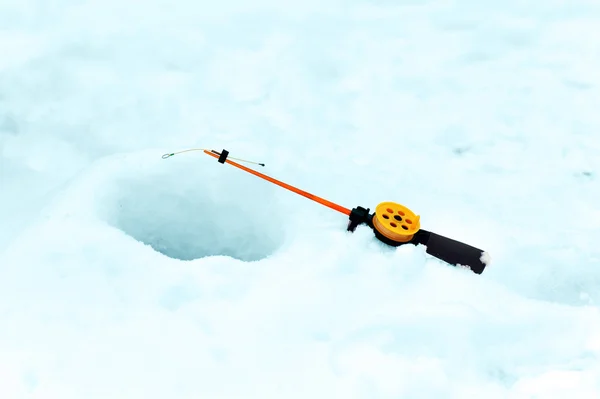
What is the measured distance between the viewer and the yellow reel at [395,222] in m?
1.85

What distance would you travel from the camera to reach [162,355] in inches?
56.9

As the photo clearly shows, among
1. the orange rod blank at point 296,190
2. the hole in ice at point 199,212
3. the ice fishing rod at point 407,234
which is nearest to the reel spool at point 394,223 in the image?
the ice fishing rod at point 407,234

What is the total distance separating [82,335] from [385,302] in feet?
3.21

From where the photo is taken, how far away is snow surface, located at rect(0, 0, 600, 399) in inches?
58.2

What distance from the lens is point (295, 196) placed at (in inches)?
82.7

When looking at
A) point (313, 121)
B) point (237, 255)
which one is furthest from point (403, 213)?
point (313, 121)

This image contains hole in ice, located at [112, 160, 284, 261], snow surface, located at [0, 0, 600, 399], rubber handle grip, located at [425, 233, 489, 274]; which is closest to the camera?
snow surface, located at [0, 0, 600, 399]

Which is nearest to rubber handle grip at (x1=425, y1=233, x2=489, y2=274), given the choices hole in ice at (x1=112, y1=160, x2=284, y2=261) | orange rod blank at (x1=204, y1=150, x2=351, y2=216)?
orange rod blank at (x1=204, y1=150, x2=351, y2=216)

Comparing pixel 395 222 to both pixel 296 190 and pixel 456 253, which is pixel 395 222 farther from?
pixel 296 190

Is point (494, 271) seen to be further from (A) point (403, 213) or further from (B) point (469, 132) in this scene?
(B) point (469, 132)

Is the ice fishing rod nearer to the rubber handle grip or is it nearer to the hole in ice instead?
the rubber handle grip

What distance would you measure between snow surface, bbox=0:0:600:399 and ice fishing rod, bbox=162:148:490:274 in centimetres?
5

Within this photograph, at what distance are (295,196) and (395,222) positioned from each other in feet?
1.50

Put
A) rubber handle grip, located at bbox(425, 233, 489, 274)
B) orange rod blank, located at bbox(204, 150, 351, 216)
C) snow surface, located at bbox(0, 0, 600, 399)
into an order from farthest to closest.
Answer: orange rod blank, located at bbox(204, 150, 351, 216) < rubber handle grip, located at bbox(425, 233, 489, 274) < snow surface, located at bbox(0, 0, 600, 399)
